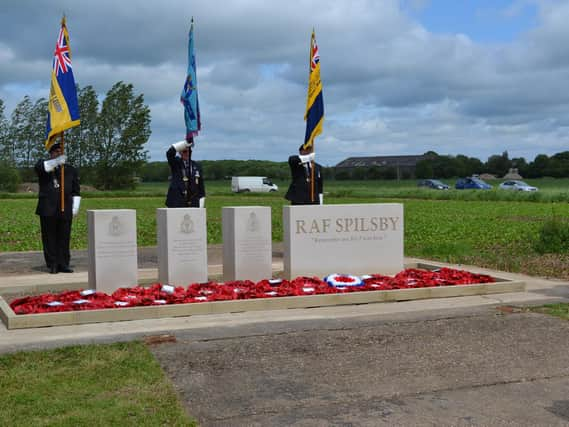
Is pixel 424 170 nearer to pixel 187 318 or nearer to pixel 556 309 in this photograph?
pixel 556 309

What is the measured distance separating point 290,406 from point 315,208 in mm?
5338

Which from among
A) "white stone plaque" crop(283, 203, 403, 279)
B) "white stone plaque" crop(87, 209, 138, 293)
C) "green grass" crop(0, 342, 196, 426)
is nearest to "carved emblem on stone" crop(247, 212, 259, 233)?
"white stone plaque" crop(283, 203, 403, 279)

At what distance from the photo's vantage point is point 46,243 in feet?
37.6

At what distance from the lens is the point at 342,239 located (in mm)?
10336

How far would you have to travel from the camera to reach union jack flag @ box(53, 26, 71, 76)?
1044 cm

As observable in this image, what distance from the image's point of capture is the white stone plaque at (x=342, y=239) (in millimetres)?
10031

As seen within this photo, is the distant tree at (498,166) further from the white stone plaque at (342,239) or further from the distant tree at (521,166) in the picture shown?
the white stone plaque at (342,239)

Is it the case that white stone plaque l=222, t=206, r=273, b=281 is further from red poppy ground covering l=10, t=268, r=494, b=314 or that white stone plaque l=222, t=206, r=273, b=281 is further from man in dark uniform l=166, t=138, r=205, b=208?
man in dark uniform l=166, t=138, r=205, b=208

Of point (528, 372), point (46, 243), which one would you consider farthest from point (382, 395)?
point (46, 243)

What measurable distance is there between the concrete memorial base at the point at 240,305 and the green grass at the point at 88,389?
1.29 meters

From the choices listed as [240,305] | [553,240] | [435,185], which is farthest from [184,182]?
[435,185]

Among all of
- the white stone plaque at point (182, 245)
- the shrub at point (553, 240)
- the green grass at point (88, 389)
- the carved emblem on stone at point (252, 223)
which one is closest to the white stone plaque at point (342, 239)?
the carved emblem on stone at point (252, 223)

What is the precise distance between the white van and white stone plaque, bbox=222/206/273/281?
63.0m

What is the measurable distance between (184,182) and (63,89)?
2208 millimetres
